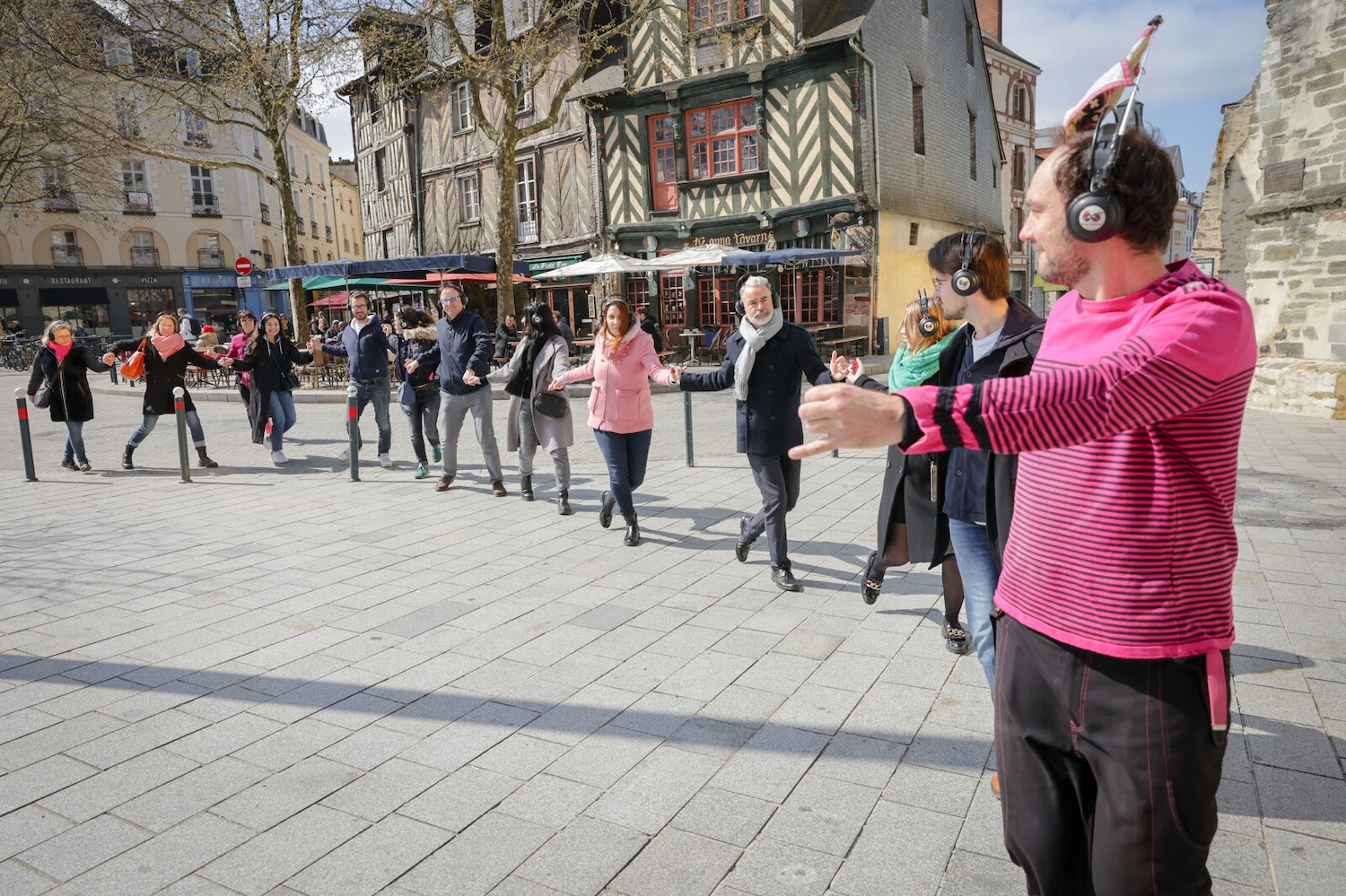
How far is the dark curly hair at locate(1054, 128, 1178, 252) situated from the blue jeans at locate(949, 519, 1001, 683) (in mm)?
1647

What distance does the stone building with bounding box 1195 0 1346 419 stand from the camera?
11.8 metres

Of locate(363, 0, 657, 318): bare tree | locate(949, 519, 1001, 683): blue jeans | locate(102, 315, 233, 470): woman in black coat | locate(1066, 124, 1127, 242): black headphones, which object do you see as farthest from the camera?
locate(363, 0, 657, 318): bare tree

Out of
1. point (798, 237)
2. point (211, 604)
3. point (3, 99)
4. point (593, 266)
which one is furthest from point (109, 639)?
point (3, 99)

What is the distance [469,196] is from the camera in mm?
27625

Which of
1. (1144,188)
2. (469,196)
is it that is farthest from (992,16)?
(1144,188)

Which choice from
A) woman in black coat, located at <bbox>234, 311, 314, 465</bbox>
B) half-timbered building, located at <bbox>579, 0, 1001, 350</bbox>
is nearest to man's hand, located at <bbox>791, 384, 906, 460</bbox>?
woman in black coat, located at <bbox>234, 311, 314, 465</bbox>

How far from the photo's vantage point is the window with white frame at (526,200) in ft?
85.5

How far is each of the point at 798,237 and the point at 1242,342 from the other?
20.4 metres

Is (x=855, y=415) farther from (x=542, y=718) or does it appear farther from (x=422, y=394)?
(x=422, y=394)

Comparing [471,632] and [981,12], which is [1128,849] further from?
[981,12]

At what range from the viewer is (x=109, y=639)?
4543mm

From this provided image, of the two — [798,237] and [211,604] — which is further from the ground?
[798,237]

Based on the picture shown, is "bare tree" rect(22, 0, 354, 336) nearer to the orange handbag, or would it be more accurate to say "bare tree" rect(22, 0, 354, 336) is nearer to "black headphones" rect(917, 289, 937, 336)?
the orange handbag

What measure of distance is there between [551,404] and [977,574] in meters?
4.58
